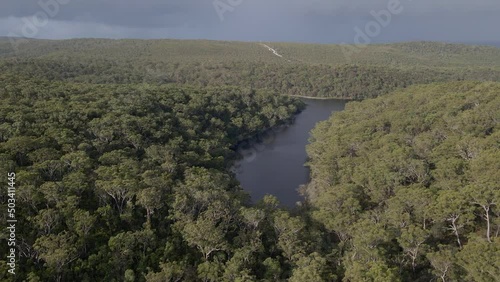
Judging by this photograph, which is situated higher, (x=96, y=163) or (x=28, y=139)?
(x=28, y=139)

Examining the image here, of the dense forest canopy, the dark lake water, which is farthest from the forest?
the dark lake water

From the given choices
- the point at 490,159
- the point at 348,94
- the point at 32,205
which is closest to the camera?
the point at 32,205

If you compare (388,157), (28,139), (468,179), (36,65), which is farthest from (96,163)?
(36,65)

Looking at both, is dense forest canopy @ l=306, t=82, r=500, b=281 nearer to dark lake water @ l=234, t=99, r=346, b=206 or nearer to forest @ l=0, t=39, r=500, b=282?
forest @ l=0, t=39, r=500, b=282

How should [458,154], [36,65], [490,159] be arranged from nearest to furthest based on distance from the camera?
[490,159]
[458,154]
[36,65]

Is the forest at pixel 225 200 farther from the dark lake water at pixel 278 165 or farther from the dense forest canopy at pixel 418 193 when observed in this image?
the dark lake water at pixel 278 165

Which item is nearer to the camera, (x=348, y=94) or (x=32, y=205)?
(x=32, y=205)

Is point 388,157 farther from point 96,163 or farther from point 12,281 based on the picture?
point 12,281
